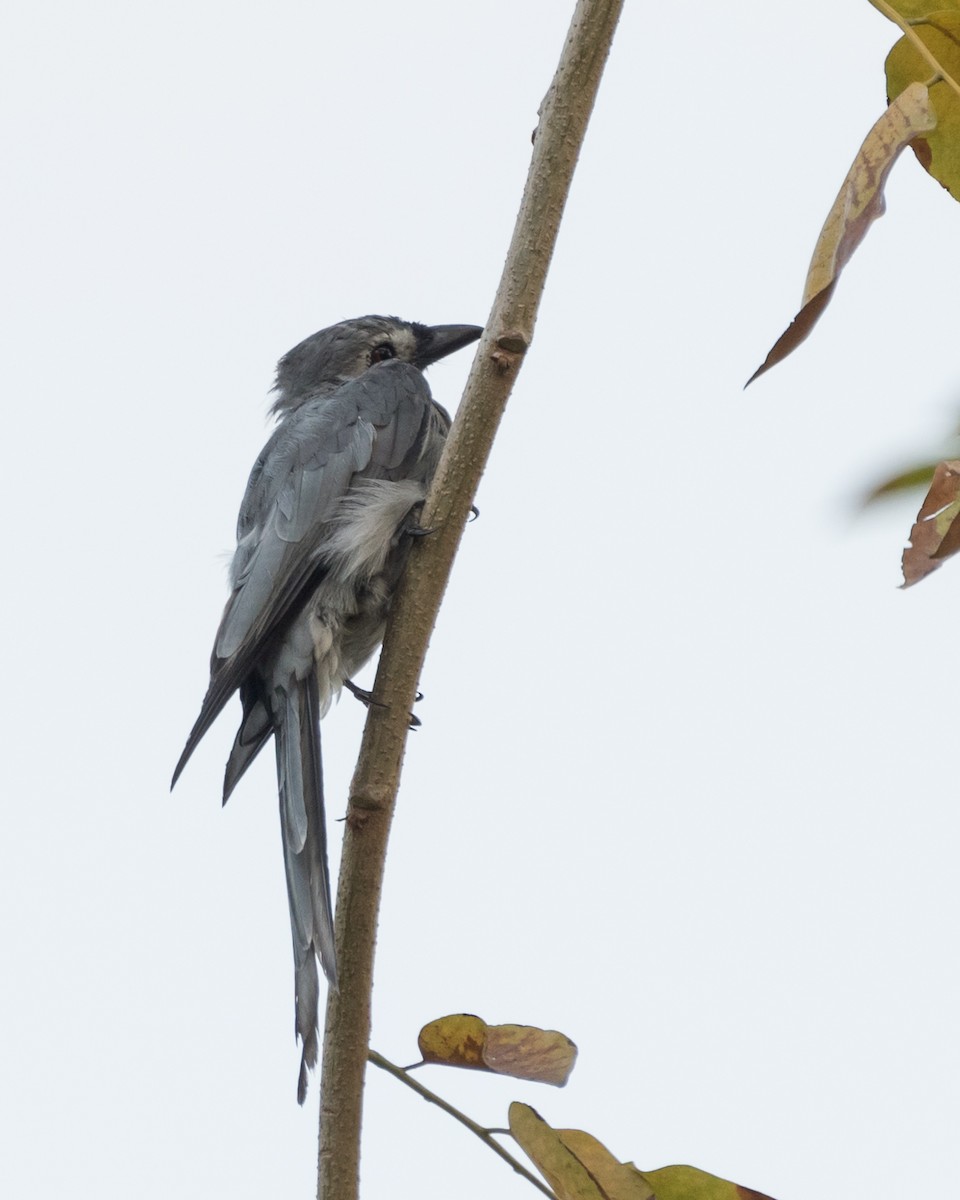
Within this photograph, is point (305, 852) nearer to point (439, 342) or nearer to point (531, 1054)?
point (531, 1054)

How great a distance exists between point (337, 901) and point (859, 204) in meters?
1.55

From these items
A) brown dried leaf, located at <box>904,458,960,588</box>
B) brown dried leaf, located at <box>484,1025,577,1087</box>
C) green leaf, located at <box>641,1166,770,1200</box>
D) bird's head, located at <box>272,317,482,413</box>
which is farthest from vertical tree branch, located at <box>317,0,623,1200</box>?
bird's head, located at <box>272,317,482,413</box>

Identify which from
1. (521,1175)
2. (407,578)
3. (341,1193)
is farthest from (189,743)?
(521,1175)

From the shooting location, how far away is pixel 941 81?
158 cm

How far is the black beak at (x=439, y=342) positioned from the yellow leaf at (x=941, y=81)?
11.9 feet

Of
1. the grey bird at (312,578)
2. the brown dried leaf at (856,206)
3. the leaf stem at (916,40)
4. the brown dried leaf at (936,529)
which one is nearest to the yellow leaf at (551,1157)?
the brown dried leaf at (936,529)

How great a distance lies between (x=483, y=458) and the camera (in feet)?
8.61

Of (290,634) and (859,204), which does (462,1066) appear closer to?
(859,204)

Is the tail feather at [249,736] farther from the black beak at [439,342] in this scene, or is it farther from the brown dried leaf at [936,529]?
the brown dried leaf at [936,529]

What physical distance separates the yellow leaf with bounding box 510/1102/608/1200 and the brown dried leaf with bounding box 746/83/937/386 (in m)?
1.11

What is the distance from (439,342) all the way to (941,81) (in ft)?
12.3

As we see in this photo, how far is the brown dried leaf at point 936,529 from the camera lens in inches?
53.9

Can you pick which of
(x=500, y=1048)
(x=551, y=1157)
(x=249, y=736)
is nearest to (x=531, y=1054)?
(x=500, y=1048)

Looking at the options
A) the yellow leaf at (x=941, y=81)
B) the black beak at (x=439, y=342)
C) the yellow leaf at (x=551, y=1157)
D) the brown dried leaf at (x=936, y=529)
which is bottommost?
the yellow leaf at (x=551, y=1157)
